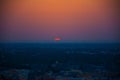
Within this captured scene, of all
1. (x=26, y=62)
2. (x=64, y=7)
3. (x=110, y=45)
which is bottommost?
(x=26, y=62)

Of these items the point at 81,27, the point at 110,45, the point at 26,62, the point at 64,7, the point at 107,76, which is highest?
the point at 64,7

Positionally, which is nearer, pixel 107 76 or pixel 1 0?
pixel 107 76

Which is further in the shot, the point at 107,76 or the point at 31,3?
the point at 31,3

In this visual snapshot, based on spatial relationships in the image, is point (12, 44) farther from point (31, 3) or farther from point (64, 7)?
point (64, 7)

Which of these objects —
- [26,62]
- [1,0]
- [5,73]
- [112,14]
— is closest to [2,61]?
[5,73]

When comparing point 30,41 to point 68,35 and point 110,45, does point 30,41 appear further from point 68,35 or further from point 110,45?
point 110,45

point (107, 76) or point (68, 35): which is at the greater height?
point (68, 35)

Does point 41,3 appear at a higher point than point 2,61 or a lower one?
higher

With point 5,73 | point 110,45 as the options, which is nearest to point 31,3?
point 5,73
